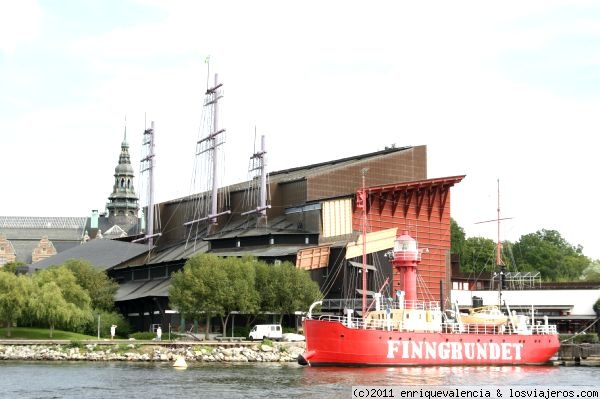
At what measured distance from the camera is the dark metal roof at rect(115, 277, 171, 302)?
107062 millimetres

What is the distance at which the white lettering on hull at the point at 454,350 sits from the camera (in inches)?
2702

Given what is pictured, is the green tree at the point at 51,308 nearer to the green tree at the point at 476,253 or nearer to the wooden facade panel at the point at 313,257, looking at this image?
the wooden facade panel at the point at 313,257

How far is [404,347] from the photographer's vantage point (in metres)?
68.8

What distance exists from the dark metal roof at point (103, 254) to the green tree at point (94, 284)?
11454 mm

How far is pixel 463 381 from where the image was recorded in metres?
57.3

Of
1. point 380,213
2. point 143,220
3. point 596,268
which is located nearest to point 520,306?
point 380,213

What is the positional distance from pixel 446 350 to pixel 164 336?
106ft

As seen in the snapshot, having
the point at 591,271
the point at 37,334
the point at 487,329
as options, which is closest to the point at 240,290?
the point at 37,334

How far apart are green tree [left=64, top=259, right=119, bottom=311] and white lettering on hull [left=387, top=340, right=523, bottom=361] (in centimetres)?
4798

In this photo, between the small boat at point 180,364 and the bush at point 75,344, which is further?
the bush at point 75,344

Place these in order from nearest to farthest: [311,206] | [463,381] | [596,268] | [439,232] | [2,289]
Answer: [463,381] < [2,289] < [311,206] < [439,232] < [596,268]

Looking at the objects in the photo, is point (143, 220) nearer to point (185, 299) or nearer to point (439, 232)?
point (439, 232)

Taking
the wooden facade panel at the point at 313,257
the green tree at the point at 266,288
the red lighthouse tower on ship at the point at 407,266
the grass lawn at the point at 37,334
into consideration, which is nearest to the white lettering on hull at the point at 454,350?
the red lighthouse tower on ship at the point at 407,266

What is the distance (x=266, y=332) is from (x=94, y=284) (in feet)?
89.5
